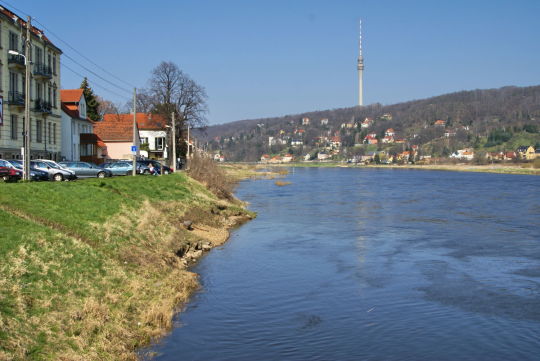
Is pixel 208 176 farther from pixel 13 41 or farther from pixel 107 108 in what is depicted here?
pixel 107 108

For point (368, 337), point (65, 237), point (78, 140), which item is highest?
point (78, 140)

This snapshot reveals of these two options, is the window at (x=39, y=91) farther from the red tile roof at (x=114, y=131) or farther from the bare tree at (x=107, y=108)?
the bare tree at (x=107, y=108)

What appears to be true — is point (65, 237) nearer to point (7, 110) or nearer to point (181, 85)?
point (7, 110)

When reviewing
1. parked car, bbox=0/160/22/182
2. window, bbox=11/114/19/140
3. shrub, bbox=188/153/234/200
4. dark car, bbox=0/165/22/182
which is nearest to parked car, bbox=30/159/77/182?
parked car, bbox=0/160/22/182

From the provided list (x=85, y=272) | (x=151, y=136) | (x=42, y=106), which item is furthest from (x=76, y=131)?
(x=85, y=272)

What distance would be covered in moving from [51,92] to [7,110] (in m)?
11.5

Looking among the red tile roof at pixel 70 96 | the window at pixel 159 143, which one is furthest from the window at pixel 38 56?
the window at pixel 159 143

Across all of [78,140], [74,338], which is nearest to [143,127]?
[78,140]

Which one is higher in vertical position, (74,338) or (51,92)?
(51,92)

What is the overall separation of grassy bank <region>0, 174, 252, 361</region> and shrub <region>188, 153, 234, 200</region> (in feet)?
65.2

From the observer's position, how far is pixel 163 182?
1663 inches

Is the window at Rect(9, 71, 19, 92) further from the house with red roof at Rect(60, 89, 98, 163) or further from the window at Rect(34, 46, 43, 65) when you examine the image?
the house with red roof at Rect(60, 89, 98, 163)

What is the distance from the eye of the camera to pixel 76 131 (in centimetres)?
6762

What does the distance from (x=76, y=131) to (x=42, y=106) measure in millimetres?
14277
